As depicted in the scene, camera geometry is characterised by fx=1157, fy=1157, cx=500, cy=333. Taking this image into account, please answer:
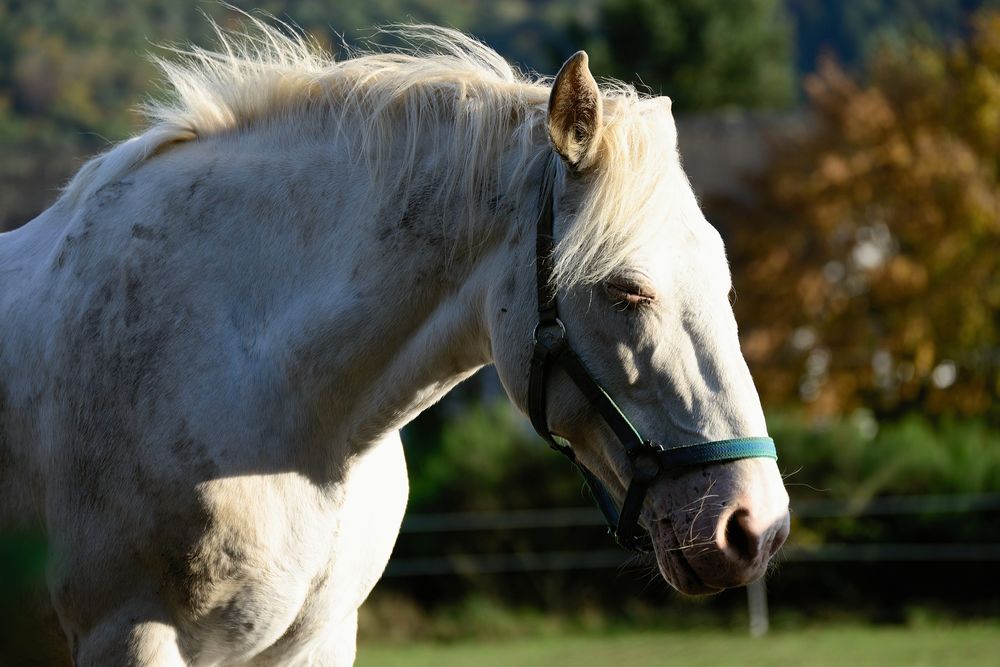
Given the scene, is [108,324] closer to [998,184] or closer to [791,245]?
[791,245]

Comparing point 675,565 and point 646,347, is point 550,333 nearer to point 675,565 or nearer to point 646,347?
point 646,347

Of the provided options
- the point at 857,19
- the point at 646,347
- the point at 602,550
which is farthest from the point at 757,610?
the point at 857,19

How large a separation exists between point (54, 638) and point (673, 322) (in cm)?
166

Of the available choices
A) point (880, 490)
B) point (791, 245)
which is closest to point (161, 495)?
point (880, 490)

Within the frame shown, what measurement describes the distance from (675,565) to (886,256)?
16221 mm

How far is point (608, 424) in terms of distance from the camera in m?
2.51

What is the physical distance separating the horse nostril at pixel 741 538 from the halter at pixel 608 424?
12cm

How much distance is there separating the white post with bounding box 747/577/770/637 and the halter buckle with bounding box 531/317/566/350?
7963 millimetres

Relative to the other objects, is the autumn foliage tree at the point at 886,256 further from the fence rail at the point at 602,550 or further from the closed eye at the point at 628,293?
the closed eye at the point at 628,293

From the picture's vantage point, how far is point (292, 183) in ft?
9.41

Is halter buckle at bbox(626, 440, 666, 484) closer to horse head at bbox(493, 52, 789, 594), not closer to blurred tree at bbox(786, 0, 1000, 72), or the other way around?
horse head at bbox(493, 52, 789, 594)

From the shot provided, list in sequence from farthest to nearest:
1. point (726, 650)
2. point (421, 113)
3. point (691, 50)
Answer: point (691, 50), point (726, 650), point (421, 113)

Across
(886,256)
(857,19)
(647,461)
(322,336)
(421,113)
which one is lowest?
(886,256)

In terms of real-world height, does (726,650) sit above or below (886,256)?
below
